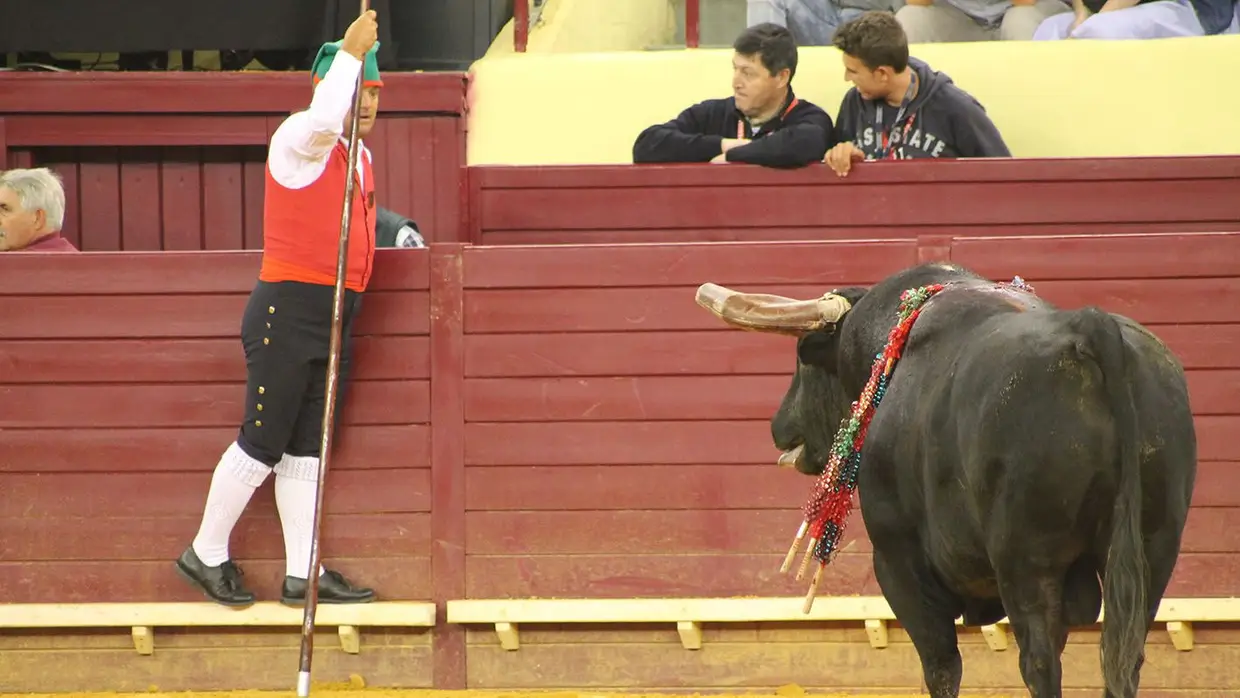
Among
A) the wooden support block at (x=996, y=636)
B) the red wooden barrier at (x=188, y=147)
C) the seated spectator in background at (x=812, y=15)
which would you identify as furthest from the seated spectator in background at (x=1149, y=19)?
the wooden support block at (x=996, y=636)

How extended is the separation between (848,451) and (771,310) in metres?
0.32

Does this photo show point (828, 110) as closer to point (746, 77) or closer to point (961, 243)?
point (746, 77)

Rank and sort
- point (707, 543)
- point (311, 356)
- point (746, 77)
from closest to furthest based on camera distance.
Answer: point (311, 356)
point (707, 543)
point (746, 77)

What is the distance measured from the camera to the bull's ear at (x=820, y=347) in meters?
3.80

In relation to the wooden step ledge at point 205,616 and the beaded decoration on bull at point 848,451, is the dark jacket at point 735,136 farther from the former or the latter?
the beaded decoration on bull at point 848,451

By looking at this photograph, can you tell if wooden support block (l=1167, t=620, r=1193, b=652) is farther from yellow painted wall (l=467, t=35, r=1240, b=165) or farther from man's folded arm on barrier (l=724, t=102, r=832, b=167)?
yellow painted wall (l=467, t=35, r=1240, b=165)

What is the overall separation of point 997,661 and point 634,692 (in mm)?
1176

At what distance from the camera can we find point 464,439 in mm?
A: 5879

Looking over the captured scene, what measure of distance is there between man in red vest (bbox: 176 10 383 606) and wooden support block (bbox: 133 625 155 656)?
0.86 feet

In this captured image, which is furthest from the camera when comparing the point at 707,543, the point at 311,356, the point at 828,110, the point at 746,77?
the point at 828,110

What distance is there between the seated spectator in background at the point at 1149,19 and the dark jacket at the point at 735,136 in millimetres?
1462

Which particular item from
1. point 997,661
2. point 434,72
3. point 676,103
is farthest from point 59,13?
point 997,661

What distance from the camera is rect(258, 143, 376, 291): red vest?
5375 mm

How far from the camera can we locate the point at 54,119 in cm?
725
